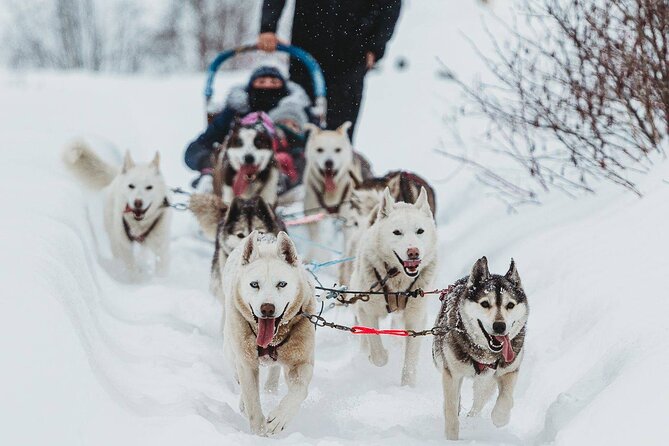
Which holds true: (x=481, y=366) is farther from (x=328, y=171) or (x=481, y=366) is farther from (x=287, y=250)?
(x=328, y=171)

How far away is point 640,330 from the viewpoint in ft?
9.79

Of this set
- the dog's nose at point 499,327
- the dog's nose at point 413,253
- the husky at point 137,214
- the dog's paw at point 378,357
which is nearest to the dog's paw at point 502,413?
the dog's nose at point 499,327

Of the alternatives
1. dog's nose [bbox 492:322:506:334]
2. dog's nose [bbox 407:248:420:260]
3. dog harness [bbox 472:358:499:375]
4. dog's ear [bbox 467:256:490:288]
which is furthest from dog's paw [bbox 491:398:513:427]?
dog's nose [bbox 407:248:420:260]

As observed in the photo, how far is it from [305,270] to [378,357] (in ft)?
2.13

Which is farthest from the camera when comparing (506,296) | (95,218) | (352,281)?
(95,218)

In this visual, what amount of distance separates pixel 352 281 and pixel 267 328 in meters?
1.19

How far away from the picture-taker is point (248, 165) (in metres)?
5.60

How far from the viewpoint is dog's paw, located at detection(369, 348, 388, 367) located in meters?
3.86

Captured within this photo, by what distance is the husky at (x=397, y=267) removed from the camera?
383 centimetres

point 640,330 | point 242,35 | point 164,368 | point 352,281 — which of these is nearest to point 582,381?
point 640,330

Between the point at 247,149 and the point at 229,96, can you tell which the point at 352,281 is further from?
the point at 229,96

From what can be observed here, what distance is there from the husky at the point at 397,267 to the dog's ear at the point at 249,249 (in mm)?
821

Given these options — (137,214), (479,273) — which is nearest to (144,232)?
(137,214)

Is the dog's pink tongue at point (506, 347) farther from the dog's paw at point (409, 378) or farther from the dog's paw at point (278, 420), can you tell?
the dog's paw at point (409, 378)
